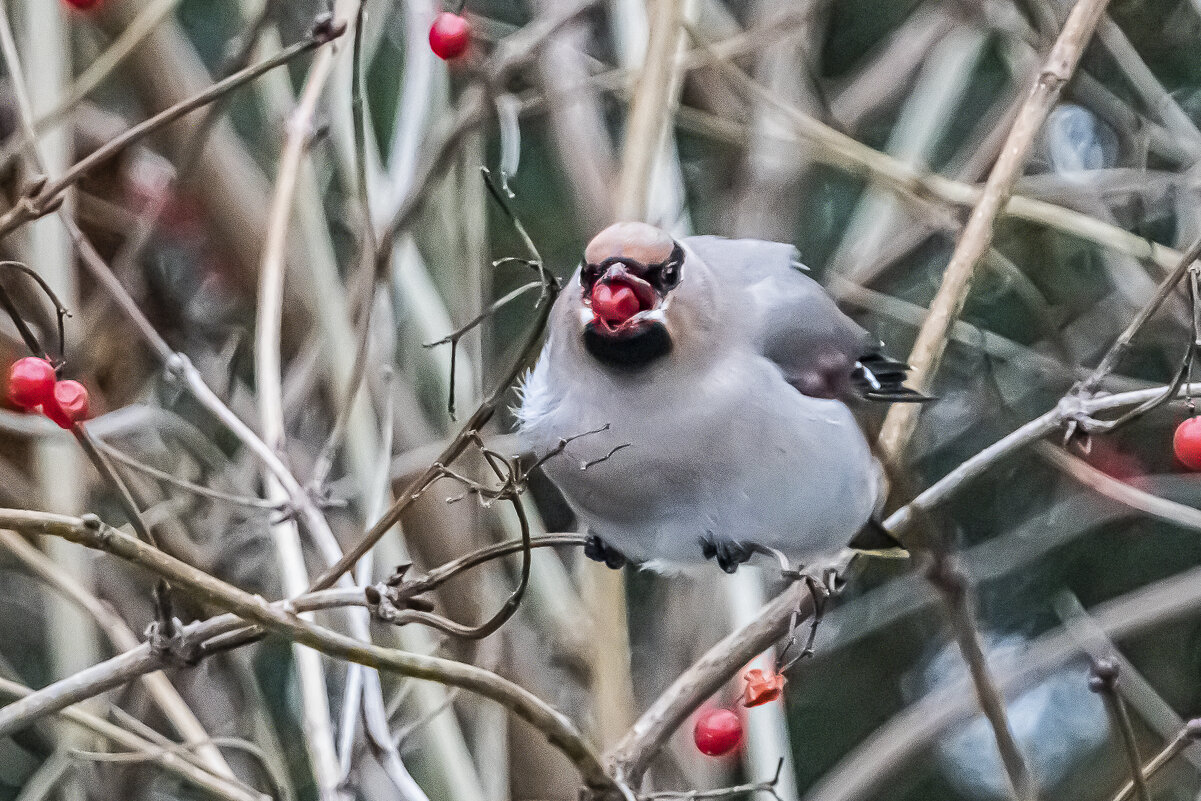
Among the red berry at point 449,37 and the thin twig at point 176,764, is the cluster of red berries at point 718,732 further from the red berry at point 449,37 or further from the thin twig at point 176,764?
the red berry at point 449,37

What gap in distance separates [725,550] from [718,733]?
33 centimetres

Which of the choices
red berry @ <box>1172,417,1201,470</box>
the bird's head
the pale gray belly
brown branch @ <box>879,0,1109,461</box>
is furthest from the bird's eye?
red berry @ <box>1172,417,1201,470</box>

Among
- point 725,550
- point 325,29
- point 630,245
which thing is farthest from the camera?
point 725,550

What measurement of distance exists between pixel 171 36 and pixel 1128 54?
216 centimetres

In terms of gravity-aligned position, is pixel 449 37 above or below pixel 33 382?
above

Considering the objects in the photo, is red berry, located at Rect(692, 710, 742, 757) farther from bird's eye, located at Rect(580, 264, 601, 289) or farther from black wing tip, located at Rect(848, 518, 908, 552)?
bird's eye, located at Rect(580, 264, 601, 289)

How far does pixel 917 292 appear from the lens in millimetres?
3955

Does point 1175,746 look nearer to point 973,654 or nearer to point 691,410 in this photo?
point 973,654

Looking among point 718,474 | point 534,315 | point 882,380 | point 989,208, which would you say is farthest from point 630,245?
point 534,315

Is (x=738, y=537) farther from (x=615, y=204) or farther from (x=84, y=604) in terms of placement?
(x=84, y=604)

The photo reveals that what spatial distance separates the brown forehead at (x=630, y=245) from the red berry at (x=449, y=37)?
64 cm

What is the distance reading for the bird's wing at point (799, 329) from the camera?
7.96 feet

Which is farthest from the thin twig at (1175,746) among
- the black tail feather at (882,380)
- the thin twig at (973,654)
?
the black tail feather at (882,380)

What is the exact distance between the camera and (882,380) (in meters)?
2.55
